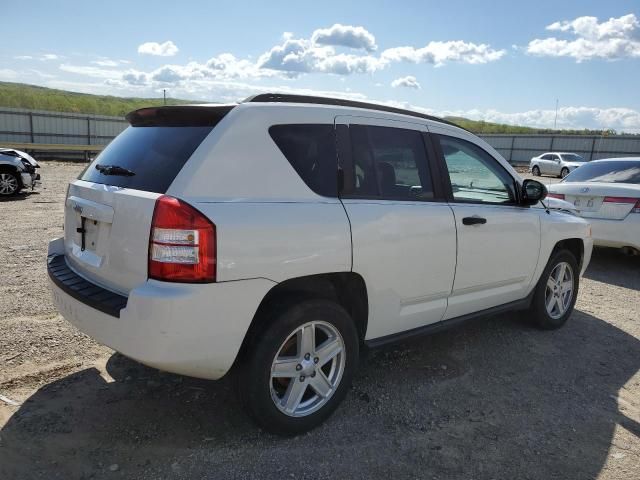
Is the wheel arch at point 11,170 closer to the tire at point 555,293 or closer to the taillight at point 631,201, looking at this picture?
the tire at point 555,293

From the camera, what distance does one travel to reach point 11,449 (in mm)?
2746

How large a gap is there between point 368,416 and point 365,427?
14 centimetres

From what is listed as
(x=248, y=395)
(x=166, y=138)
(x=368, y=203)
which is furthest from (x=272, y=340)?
(x=166, y=138)

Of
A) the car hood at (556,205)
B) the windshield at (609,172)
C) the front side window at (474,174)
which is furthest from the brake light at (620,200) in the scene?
the front side window at (474,174)

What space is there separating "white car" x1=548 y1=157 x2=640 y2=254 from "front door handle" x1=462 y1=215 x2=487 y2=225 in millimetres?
4128

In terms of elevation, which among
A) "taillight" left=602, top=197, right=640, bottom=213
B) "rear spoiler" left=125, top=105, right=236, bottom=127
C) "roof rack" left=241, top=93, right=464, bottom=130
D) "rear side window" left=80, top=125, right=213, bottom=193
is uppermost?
"roof rack" left=241, top=93, right=464, bottom=130

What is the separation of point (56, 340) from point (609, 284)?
6.54 m

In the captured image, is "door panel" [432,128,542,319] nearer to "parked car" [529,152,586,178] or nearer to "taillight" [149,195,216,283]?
"taillight" [149,195,216,283]

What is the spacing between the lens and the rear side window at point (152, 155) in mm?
2703

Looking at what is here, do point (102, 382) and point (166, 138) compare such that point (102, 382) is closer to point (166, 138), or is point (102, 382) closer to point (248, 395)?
point (248, 395)

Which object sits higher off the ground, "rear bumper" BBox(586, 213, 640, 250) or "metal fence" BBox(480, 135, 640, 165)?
"metal fence" BBox(480, 135, 640, 165)

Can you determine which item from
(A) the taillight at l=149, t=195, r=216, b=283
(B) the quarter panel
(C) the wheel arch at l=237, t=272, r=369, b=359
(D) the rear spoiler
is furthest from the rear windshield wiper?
(C) the wheel arch at l=237, t=272, r=369, b=359

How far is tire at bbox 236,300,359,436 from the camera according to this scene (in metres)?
2.76

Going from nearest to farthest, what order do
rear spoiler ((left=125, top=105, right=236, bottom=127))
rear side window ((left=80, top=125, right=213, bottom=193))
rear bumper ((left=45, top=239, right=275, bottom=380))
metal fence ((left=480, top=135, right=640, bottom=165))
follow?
rear bumper ((left=45, top=239, right=275, bottom=380))
rear side window ((left=80, top=125, right=213, bottom=193))
rear spoiler ((left=125, top=105, right=236, bottom=127))
metal fence ((left=480, top=135, right=640, bottom=165))
